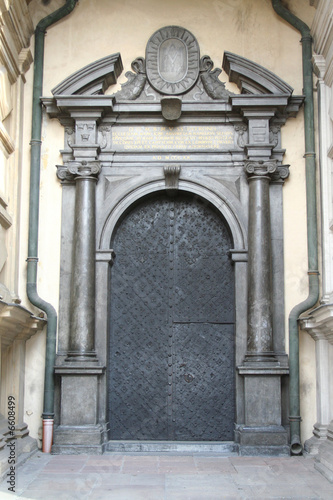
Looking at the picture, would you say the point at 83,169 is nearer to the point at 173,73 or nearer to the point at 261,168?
the point at 173,73

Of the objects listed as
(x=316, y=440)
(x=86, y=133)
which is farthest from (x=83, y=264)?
(x=316, y=440)

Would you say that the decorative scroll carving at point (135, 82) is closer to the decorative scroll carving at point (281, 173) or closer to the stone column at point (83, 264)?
the stone column at point (83, 264)

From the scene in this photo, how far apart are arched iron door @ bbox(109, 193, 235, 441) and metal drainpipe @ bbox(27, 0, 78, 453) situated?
821 millimetres

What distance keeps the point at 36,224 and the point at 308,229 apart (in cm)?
349

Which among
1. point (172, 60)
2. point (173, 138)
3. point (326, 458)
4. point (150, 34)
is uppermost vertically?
point (150, 34)

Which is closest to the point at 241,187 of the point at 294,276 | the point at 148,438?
the point at 294,276

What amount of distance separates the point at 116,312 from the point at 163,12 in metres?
4.14

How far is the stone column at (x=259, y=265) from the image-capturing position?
8273 millimetres

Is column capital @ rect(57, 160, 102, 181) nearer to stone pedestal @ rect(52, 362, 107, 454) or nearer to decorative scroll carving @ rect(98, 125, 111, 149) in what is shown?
decorative scroll carving @ rect(98, 125, 111, 149)

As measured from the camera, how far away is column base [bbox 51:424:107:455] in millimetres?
7945

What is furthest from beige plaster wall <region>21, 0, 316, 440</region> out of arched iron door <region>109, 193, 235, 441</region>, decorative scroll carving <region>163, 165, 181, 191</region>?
decorative scroll carving <region>163, 165, 181, 191</region>

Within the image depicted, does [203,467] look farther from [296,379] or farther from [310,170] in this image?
[310,170]

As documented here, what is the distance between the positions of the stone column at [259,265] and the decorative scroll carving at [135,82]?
5.84 ft

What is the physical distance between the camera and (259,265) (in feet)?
27.5
